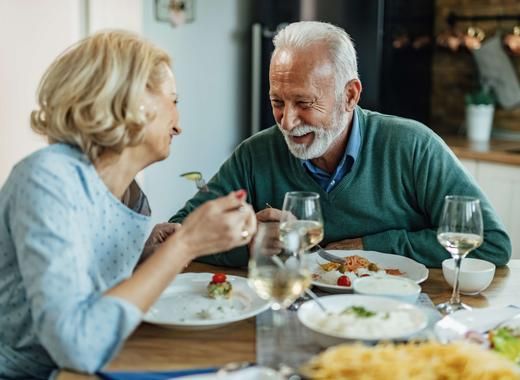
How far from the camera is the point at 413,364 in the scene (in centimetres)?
118

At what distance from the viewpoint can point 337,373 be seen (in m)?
1.16

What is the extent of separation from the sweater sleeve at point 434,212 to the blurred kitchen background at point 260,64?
158 cm

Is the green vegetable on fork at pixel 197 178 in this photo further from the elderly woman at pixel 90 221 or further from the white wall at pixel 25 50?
the white wall at pixel 25 50

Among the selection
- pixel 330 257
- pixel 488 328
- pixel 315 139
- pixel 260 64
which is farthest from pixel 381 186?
pixel 260 64

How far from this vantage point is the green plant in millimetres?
4066

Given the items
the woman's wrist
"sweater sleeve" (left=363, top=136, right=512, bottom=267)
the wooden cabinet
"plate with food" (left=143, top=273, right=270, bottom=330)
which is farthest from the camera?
the wooden cabinet

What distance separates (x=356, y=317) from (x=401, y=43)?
9.55ft

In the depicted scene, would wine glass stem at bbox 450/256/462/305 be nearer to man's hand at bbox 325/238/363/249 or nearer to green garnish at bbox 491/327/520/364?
green garnish at bbox 491/327/520/364

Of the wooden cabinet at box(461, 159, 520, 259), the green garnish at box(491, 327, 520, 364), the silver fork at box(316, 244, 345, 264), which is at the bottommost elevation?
the wooden cabinet at box(461, 159, 520, 259)

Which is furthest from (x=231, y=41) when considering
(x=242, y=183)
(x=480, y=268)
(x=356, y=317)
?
(x=356, y=317)

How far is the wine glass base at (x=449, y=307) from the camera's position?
161 centimetres

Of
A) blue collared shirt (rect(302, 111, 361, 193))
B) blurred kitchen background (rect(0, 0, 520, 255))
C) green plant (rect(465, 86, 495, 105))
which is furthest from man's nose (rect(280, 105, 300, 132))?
green plant (rect(465, 86, 495, 105))

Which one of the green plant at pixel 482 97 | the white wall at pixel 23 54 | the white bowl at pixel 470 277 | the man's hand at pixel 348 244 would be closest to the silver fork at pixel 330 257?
the man's hand at pixel 348 244

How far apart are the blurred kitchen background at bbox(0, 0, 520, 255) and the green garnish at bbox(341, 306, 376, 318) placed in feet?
7.65
